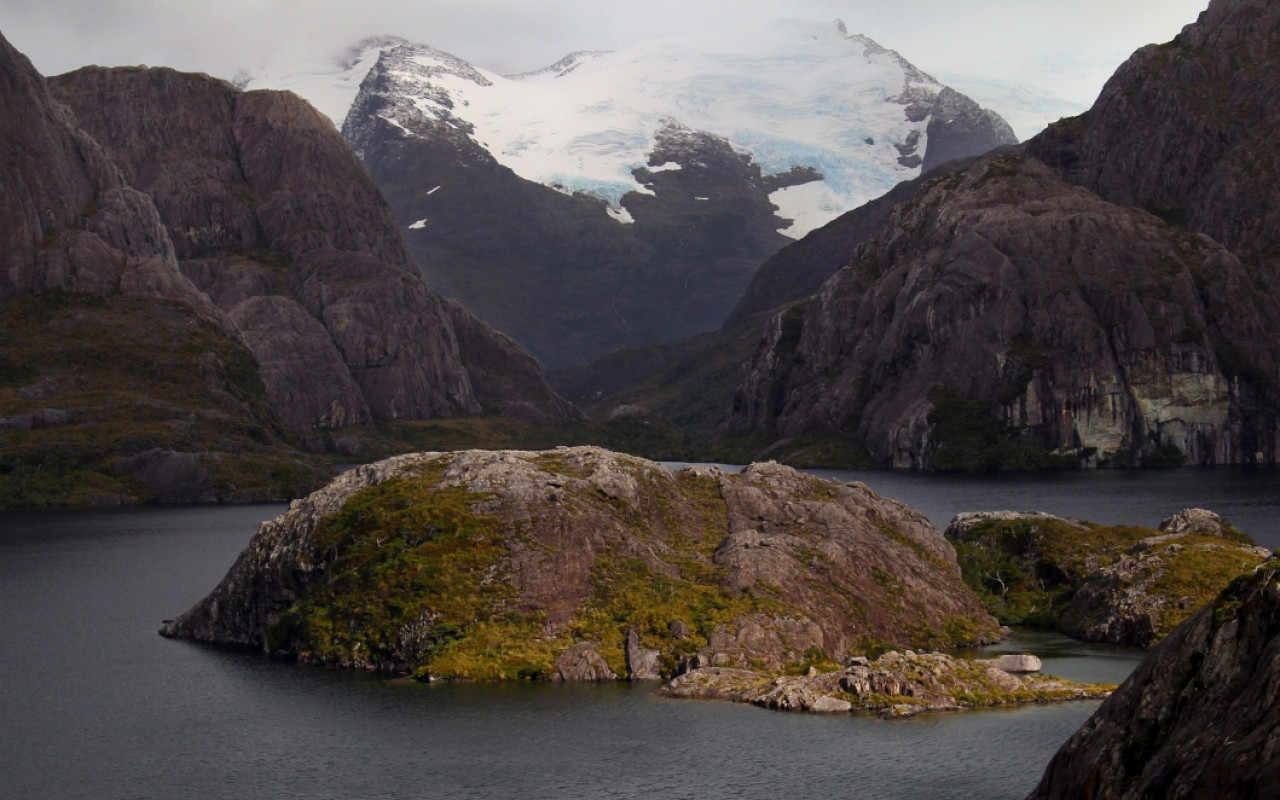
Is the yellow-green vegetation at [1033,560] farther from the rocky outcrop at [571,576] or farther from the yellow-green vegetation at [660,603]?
the yellow-green vegetation at [660,603]

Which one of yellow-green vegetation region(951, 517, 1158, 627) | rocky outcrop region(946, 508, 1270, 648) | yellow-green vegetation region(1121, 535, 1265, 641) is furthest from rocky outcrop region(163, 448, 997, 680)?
yellow-green vegetation region(1121, 535, 1265, 641)

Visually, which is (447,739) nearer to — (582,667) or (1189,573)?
(582,667)

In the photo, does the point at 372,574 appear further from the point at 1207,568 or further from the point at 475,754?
the point at 1207,568

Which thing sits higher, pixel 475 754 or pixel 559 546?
pixel 559 546

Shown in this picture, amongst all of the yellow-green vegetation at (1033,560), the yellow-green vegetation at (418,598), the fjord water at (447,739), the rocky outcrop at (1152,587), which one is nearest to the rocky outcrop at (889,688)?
the fjord water at (447,739)

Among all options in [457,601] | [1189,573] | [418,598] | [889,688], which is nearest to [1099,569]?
[1189,573]

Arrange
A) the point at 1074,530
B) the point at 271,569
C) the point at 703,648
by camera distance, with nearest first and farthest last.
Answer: the point at 703,648 < the point at 271,569 < the point at 1074,530

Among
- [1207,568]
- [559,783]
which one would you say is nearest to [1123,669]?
[1207,568]

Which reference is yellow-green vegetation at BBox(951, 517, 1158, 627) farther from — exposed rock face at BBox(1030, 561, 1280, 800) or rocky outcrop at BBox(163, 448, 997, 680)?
exposed rock face at BBox(1030, 561, 1280, 800)
